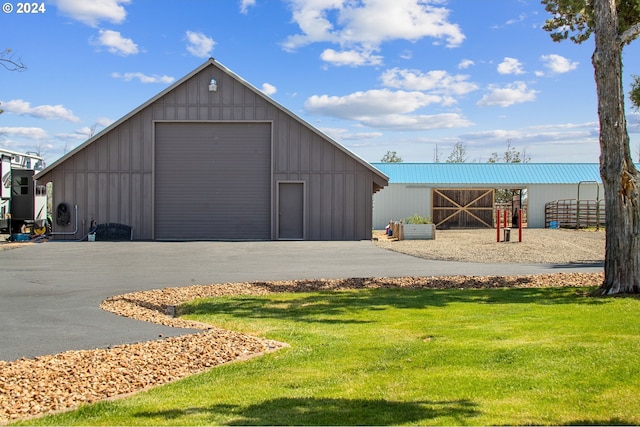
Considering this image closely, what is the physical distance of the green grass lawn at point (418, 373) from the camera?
535 cm

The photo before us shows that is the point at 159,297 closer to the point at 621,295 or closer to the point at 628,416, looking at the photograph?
the point at 621,295

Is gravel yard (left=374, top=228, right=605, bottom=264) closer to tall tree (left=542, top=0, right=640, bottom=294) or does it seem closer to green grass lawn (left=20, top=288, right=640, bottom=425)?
tall tree (left=542, top=0, right=640, bottom=294)

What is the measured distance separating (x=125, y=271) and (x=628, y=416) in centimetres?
1433

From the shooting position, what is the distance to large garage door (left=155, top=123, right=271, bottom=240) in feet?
99.0

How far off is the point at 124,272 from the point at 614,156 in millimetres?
11803

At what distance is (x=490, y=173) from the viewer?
148 ft

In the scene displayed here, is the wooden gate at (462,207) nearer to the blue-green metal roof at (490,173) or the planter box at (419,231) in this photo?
the blue-green metal roof at (490,173)

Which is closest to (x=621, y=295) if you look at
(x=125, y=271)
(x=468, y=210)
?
(x=125, y=271)

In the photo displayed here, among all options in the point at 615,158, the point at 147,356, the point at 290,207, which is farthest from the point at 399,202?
the point at 147,356

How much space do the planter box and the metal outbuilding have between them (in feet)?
36.0

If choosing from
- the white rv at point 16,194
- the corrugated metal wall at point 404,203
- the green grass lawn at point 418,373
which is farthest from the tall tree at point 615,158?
the corrugated metal wall at point 404,203

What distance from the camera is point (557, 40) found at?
1652 centimetres

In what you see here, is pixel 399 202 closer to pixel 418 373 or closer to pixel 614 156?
pixel 614 156

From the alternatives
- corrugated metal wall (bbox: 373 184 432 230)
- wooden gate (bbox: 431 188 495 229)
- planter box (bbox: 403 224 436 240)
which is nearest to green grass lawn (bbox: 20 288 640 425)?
planter box (bbox: 403 224 436 240)
